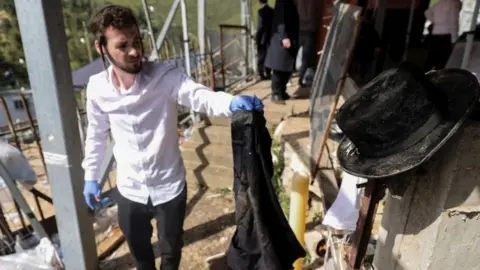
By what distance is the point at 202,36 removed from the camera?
587cm

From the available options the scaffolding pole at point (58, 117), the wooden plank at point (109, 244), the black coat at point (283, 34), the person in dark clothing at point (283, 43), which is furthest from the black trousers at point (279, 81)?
the scaffolding pole at point (58, 117)

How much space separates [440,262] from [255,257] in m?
0.81

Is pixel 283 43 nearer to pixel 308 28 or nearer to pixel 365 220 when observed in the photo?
pixel 308 28

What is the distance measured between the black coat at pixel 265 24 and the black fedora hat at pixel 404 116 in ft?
19.0

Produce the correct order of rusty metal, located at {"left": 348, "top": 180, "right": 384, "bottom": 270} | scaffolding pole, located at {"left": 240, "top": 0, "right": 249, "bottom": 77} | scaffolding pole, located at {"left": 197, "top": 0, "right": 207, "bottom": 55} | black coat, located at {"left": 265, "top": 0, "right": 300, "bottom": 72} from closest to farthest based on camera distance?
rusty metal, located at {"left": 348, "top": 180, "right": 384, "bottom": 270}, black coat, located at {"left": 265, "top": 0, "right": 300, "bottom": 72}, scaffolding pole, located at {"left": 197, "top": 0, "right": 207, "bottom": 55}, scaffolding pole, located at {"left": 240, "top": 0, "right": 249, "bottom": 77}

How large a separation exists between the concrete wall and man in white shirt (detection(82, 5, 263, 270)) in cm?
91

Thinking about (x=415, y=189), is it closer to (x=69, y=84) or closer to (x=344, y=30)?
(x=69, y=84)

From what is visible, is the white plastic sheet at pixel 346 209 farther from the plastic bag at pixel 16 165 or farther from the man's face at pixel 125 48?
the plastic bag at pixel 16 165

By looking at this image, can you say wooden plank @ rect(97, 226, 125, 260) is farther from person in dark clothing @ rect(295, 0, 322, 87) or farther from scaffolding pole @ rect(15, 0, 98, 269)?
person in dark clothing @ rect(295, 0, 322, 87)

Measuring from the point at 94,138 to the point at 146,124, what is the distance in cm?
44

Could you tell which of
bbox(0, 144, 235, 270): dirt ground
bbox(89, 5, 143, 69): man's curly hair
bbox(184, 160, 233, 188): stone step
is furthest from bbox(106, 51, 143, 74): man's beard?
bbox(184, 160, 233, 188): stone step

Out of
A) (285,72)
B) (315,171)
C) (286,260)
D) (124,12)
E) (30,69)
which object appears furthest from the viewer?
(285,72)

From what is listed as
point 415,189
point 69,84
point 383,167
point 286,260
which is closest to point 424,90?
point 383,167

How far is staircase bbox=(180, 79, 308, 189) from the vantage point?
4.84m
